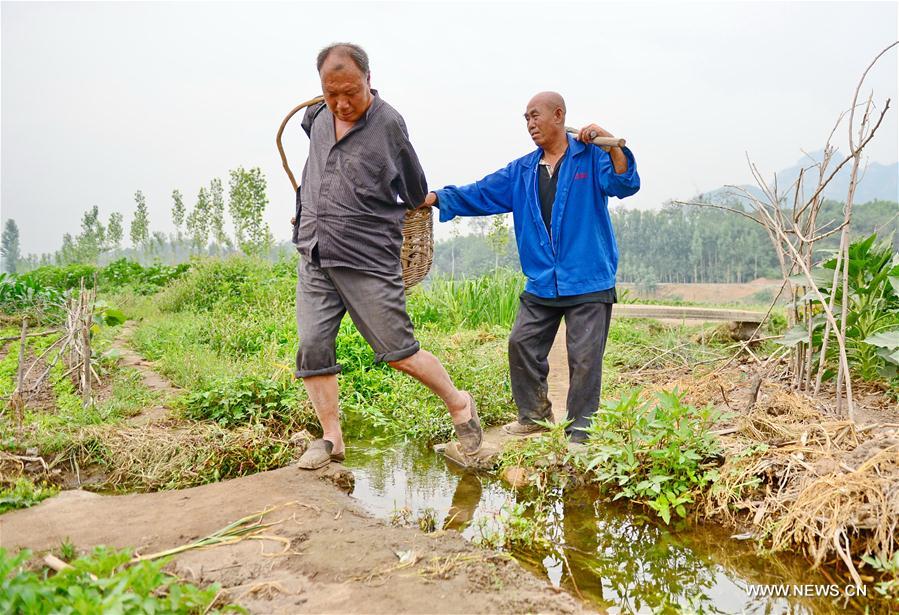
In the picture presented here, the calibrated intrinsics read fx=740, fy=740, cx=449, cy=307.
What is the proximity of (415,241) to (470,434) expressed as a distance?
44.1 inches

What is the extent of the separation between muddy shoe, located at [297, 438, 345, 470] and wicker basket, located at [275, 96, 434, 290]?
100 cm

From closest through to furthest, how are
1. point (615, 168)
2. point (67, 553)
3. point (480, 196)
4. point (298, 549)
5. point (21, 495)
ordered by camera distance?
point (67, 553) < point (298, 549) < point (21, 495) < point (615, 168) < point (480, 196)

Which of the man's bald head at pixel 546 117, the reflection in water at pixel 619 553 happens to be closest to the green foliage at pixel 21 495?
the reflection in water at pixel 619 553

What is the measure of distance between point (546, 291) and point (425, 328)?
14.4 feet

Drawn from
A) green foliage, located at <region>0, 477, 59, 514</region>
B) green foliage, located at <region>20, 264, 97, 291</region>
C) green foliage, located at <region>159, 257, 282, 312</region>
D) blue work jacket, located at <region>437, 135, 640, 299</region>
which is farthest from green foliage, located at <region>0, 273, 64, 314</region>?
blue work jacket, located at <region>437, 135, 640, 299</region>

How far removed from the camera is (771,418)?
3734 mm

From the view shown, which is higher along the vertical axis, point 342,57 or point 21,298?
point 342,57

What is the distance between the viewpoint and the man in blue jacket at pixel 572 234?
3955 millimetres

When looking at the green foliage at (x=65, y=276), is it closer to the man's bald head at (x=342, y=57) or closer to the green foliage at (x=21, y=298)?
the green foliage at (x=21, y=298)

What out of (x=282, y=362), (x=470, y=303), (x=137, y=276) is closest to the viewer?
(x=282, y=362)

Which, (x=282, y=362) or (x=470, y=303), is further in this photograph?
(x=470, y=303)

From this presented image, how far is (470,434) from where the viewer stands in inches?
156

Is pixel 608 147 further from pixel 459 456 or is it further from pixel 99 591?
pixel 99 591

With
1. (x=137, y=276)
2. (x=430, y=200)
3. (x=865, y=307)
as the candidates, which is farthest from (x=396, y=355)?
(x=137, y=276)
